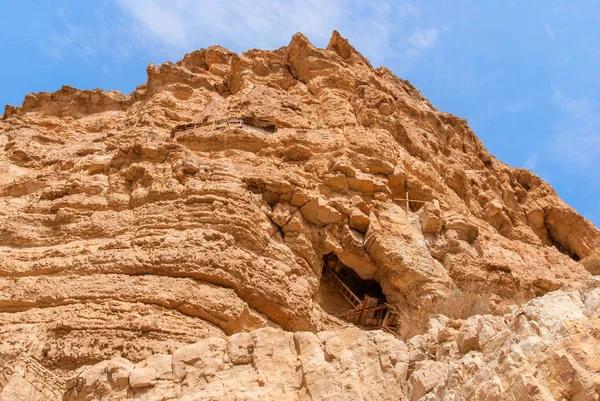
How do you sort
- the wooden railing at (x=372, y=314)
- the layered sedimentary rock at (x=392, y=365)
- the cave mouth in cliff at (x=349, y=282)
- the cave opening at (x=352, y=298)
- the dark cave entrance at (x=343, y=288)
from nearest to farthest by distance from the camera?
the layered sedimentary rock at (x=392, y=365)
the wooden railing at (x=372, y=314)
the cave opening at (x=352, y=298)
the dark cave entrance at (x=343, y=288)
the cave mouth in cliff at (x=349, y=282)

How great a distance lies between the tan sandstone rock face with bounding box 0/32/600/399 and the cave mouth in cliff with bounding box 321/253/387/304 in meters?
0.62

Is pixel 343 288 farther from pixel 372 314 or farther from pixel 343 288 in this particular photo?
pixel 372 314

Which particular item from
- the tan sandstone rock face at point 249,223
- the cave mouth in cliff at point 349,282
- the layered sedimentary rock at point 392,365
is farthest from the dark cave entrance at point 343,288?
the layered sedimentary rock at point 392,365

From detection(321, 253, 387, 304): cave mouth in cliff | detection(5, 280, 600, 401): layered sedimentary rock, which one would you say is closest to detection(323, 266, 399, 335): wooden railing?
detection(321, 253, 387, 304): cave mouth in cliff

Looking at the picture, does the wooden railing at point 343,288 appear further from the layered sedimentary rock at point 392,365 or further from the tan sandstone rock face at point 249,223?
the layered sedimentary rock at point 392,365

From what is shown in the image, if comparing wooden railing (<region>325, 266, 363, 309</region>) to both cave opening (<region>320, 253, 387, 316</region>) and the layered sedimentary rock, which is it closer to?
cave opening (<region>320, 253, 387, 316</region>)

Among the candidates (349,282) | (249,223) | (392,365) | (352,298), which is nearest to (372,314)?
(352,298)

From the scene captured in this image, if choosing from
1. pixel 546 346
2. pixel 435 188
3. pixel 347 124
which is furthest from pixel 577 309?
pixel 347 124

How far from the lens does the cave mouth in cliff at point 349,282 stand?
14.9 m

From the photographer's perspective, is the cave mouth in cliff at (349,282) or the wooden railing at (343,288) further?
the cave mouth in cliff at (349,282)

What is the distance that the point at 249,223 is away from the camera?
12.8 metres

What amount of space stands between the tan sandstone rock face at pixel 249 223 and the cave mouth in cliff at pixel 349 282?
62 cm

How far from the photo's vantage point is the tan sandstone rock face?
33.9 ft

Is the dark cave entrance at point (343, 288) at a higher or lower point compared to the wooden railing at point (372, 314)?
higher
